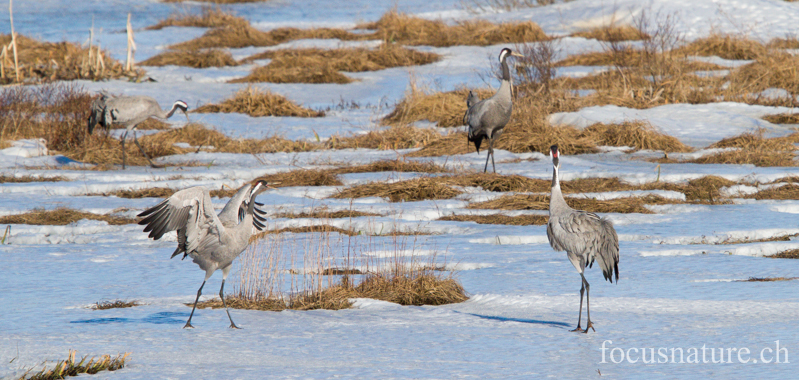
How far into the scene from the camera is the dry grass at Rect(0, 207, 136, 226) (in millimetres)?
7914

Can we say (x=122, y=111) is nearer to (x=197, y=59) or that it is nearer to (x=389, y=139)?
(x=389, y=139)

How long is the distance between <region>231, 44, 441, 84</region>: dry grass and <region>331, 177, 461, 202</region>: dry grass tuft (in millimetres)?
10962

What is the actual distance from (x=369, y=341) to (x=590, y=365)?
1.21m

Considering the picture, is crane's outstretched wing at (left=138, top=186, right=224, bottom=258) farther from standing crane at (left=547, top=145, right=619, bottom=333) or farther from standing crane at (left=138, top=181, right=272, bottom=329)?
standing crane at (left=547, top=145, right=619, bottom=333)

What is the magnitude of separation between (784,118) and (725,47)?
7067 millimetres

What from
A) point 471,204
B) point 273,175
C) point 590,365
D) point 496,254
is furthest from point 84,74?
point 590,365

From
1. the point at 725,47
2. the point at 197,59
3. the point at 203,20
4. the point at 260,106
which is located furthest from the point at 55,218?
the point at 203,20

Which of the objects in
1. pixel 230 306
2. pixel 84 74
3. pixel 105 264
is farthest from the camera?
pixel 84 74

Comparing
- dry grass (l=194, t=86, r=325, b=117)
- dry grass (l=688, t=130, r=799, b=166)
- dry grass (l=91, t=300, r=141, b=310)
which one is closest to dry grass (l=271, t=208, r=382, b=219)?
dry grass (l=91, t=300, r=141, b=310)

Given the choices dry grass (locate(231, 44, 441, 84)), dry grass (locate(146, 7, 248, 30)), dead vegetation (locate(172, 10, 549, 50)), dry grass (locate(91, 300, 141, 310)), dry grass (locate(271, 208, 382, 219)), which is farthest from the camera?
dry grass (locate(146, 7, 248, 30))

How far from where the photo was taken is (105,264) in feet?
21.0

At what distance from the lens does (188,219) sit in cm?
464

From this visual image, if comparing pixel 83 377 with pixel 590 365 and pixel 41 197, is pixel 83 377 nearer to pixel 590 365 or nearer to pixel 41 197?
pixel 590 365

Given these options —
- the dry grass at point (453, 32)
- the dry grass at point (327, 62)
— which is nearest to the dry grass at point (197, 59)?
the dry grass at point (327, 62)
